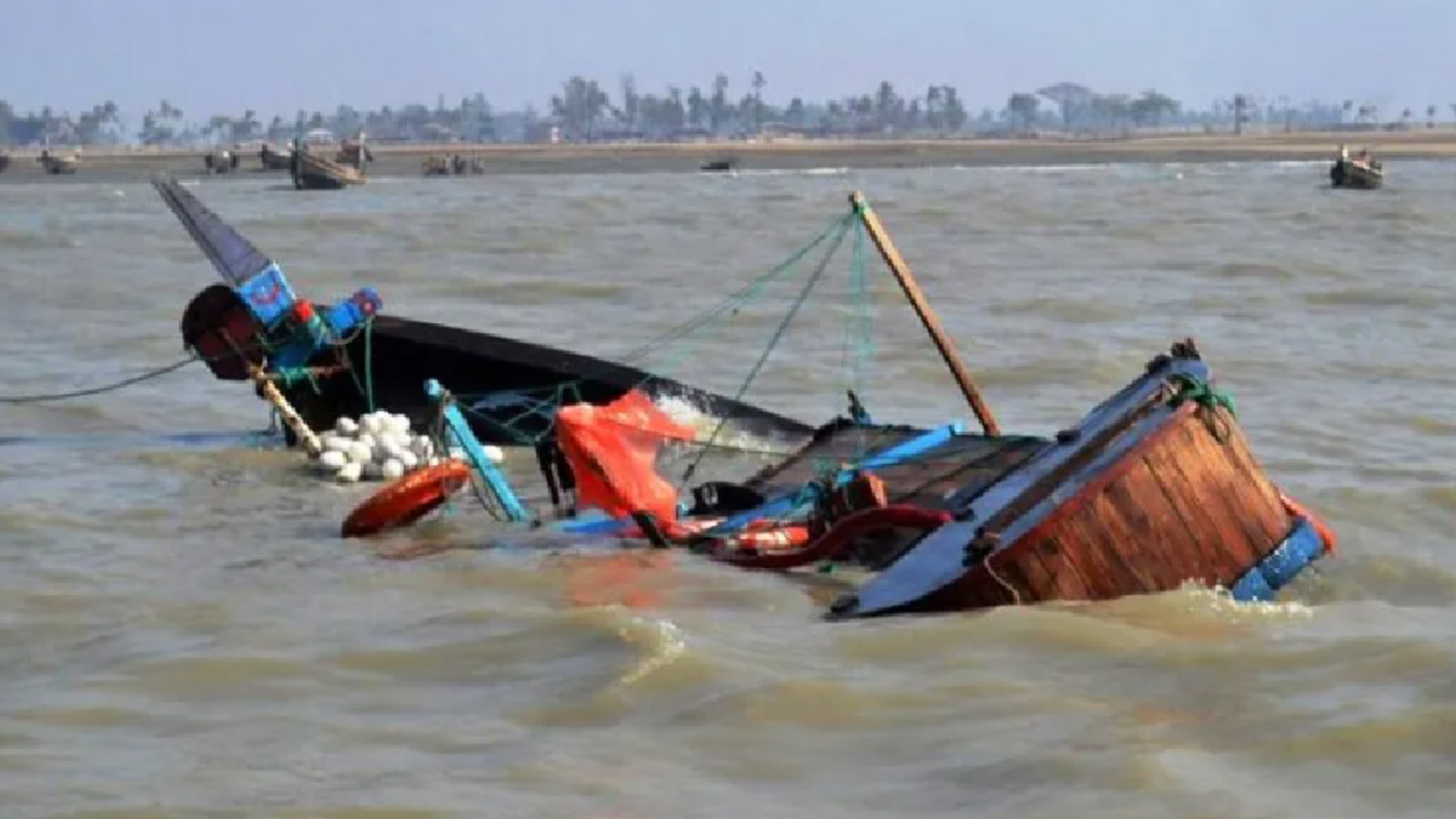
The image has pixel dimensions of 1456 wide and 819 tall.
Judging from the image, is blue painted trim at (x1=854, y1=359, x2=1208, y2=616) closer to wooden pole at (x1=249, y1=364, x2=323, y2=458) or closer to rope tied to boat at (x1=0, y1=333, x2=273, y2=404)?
wooden pole at (x1=249, y1=364, x2=323, y2=458)

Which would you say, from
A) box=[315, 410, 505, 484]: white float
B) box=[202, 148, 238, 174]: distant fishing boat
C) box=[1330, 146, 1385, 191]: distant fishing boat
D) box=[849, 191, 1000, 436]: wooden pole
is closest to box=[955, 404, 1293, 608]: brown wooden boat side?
box=[849, 191, 1000, 436]: wooden pole

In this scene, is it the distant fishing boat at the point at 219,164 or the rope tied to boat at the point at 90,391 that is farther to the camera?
the distant fishing boat at the point at 219,164

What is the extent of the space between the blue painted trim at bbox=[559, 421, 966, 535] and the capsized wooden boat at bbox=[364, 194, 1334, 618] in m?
0.02

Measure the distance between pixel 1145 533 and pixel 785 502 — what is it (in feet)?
9.98

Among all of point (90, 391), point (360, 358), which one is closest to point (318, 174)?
point (90, 391)

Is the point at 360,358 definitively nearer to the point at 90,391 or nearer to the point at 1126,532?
the point at 90,391

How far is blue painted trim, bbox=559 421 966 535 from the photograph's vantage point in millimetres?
11586

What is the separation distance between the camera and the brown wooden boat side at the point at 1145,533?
357 inches

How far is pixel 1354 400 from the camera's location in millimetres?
17641

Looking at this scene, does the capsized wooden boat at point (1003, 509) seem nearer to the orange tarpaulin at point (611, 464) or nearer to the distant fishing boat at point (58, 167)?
the orange tarpaulin at point (611, 464)

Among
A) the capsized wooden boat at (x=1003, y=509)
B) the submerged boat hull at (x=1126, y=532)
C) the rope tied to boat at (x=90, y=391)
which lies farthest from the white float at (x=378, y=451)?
the submerged boat hull at (x=1126, y=532)

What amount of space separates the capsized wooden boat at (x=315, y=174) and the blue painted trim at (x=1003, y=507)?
67.0 m

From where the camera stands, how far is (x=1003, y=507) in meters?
9.68

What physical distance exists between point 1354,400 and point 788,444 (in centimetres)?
566
